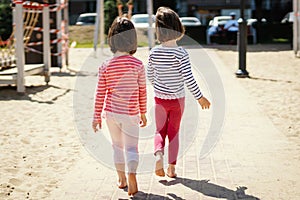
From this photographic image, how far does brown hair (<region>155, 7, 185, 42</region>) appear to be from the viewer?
5.51 m

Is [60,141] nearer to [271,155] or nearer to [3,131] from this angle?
[3,131]

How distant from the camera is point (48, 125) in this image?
28.6 feet

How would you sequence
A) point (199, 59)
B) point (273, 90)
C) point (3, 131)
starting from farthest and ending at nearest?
point (273, 90) → point (199, 59) → point (3, 131)

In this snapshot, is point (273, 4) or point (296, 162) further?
point (273, 4)

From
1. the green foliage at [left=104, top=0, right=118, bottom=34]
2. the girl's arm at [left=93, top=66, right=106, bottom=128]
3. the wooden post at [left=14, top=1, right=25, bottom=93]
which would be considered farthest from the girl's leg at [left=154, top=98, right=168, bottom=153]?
the green foliage at [left=104, top=0, right=118, bottom=34]

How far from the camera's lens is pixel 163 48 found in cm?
558

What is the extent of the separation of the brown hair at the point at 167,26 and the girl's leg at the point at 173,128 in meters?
0.61

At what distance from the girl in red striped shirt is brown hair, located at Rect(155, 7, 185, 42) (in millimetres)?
446

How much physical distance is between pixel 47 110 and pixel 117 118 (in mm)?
5187

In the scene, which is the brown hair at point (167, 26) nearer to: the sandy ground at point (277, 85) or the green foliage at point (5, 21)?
Result: the sandy ground at point (277, 85)

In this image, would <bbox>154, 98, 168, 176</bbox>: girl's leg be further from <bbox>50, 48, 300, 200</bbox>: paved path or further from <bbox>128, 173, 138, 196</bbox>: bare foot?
<bbox>128, 173, 138, 196</bbox>: bare foot

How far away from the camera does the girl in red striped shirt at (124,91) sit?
202 inches

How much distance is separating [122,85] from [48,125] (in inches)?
151

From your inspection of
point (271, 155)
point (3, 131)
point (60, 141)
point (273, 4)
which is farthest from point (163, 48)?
point (273, 4)
